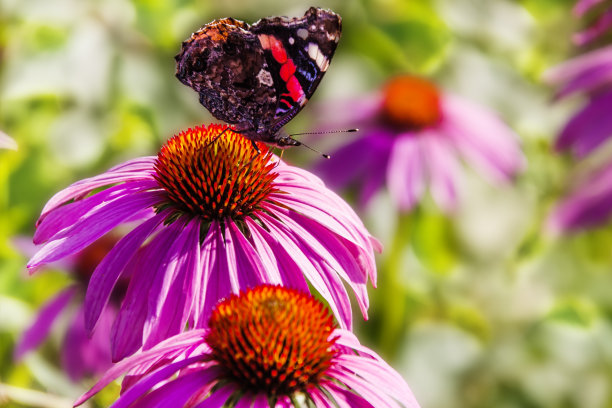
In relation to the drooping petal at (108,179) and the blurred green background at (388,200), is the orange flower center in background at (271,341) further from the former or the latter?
the blurred green background at (388,200)

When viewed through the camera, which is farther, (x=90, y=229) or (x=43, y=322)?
(x=43, y=322)

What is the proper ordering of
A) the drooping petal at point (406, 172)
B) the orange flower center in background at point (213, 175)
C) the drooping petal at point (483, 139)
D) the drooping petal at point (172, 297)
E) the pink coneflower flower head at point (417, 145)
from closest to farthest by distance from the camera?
the drooping petal at point (172, 297), the orange flower center in background at point (213, 175), the drooping petal at point (406, 172), the pink coneflower flower head at point (417, 145), the drooping petal at point (483, 139)

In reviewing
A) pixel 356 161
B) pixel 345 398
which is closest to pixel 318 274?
pixel 345 398

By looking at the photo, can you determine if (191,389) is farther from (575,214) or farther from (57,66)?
(57,66)

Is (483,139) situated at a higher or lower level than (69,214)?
lower

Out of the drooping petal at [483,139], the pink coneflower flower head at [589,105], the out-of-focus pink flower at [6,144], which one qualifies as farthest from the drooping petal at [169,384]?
the drooping petal at [483,139]

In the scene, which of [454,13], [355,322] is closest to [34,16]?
[355,322]

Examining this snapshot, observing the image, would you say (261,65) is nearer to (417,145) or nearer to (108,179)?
(108,179)
